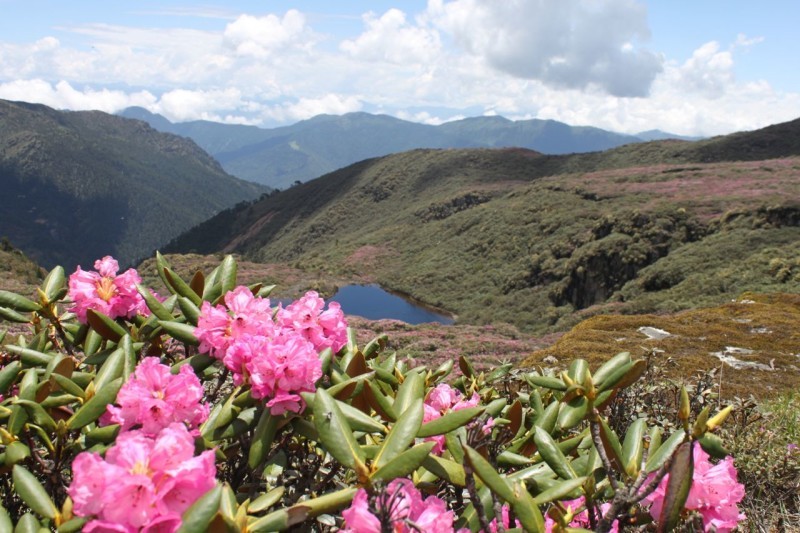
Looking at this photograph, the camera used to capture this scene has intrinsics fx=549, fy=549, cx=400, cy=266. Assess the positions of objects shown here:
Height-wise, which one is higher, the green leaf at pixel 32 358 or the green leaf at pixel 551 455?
the green leaf at pixel 32 358

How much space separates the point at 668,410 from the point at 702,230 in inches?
1292

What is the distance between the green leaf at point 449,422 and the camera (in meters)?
1.39

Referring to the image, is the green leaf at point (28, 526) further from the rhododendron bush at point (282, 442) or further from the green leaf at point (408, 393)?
the green leaf at point (408, 393)

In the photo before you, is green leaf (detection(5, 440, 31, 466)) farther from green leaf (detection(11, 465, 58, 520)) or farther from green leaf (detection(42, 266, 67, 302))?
green leaf (detection(42, 266, 67, 302))

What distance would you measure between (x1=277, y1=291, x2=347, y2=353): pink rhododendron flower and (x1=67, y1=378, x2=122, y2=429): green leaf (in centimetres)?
57

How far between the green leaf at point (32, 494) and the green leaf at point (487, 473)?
875 millimetres

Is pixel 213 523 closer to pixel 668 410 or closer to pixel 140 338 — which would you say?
pixel 140 338

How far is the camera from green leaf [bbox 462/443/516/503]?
1069mm

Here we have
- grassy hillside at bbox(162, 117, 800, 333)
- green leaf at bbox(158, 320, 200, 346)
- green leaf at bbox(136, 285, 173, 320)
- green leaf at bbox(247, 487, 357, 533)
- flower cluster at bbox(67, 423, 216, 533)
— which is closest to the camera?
flower cluster at bbox(67, 423, 216, 533)

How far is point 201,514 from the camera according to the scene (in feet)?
3.16

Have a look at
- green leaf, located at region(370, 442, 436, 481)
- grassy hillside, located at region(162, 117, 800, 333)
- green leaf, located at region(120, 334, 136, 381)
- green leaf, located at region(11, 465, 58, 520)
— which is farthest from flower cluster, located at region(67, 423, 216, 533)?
grassy hillside, located at region(162, 117, 800, 333)

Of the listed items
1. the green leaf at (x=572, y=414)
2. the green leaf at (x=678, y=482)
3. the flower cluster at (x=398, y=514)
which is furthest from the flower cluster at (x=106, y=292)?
the green leaf at (x=678, y=482)

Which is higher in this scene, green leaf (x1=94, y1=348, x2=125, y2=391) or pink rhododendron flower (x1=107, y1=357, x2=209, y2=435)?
pink rhododendron flower (x1=107, y1=357, x2=209, y2=435)

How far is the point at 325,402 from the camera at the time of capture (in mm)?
1318
